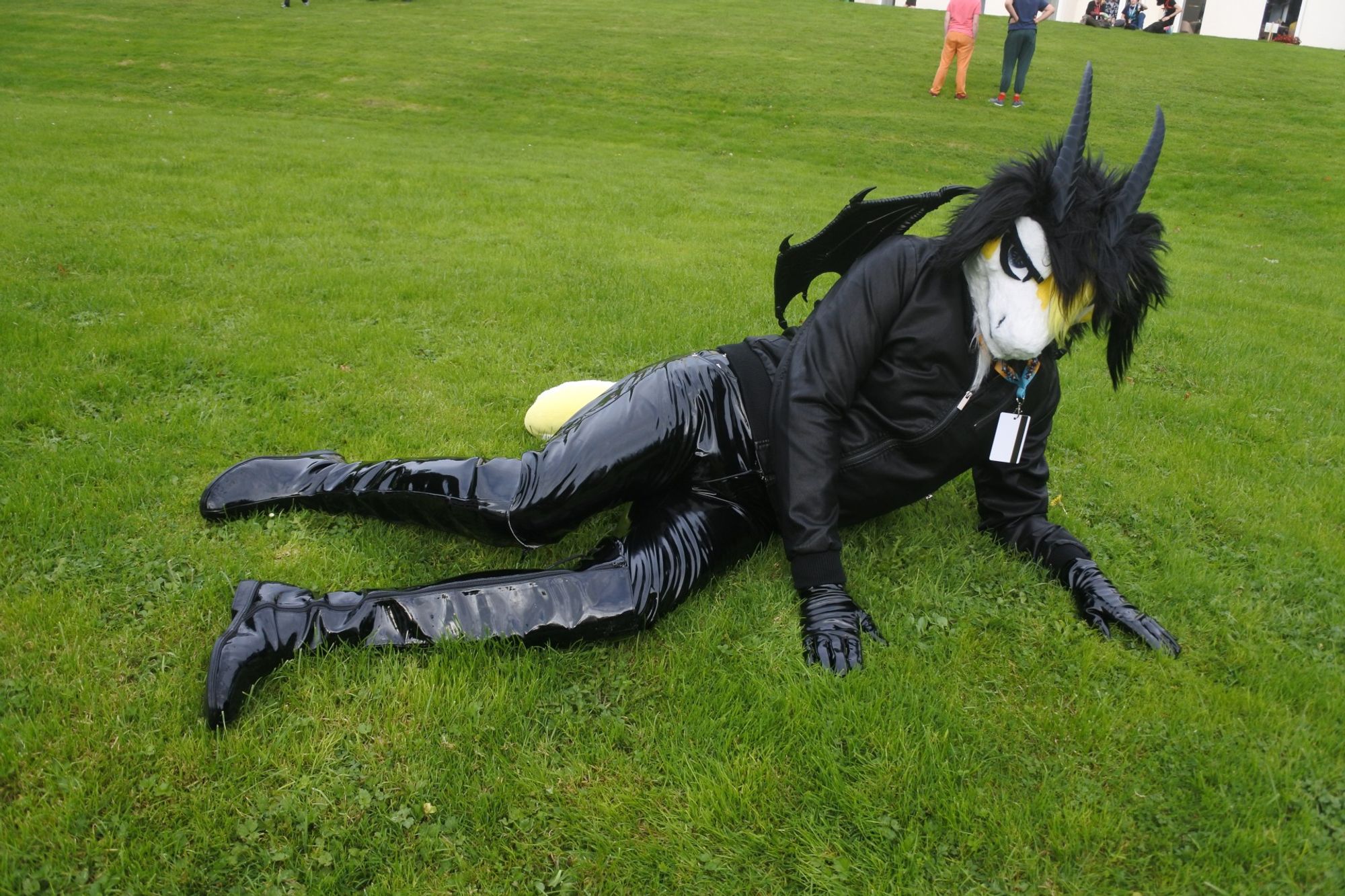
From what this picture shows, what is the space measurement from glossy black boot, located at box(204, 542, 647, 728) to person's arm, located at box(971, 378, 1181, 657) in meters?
1.55

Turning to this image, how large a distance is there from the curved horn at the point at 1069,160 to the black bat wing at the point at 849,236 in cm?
32

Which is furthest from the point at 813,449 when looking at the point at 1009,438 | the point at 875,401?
the point at 1009,438

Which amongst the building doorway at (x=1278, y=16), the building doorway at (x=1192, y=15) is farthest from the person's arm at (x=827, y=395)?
the building doorway at (x=1192, y=15)

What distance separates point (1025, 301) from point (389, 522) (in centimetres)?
239

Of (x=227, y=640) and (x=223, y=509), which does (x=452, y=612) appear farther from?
(x=223, y=509)

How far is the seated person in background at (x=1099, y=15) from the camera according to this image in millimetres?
31734

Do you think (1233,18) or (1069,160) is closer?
(1069,160)

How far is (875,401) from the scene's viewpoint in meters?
2.92

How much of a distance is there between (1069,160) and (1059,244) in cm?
23

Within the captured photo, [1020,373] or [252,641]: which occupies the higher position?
[1020,373]

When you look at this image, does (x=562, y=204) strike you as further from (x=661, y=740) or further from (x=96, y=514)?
(x=661, y=740)

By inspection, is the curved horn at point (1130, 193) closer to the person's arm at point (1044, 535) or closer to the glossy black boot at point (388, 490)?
the person's arm at point (1044, 535)

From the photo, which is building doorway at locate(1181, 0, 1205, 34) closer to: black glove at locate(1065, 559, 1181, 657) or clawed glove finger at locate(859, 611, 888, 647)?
black glove at locate(1065, 559, 1181, 657)

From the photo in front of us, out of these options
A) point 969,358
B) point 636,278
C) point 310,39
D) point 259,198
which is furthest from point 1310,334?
point 310,39
